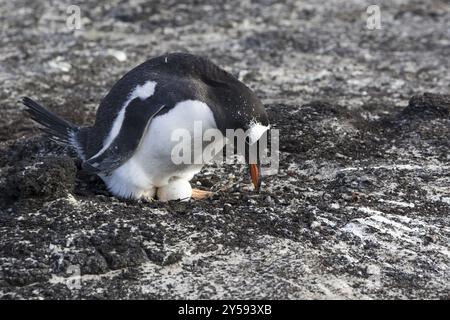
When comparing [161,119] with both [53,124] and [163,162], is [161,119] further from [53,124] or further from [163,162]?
[53,124]

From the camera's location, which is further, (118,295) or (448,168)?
(448,168)

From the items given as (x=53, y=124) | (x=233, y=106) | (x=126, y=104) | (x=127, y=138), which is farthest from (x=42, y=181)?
(x=233, y=106)

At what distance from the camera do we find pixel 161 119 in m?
4.59

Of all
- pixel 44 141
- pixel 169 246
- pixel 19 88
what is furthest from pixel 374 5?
pixel 169 246

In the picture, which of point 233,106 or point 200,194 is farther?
point 200,194

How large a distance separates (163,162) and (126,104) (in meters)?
0.42

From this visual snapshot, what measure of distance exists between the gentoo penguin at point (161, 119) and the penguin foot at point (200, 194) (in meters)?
0.04

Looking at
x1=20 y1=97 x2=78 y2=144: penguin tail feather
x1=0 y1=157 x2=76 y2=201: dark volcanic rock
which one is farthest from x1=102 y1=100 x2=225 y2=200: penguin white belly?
x1=20 y1=97 x2=78 y2=144: penguin tail feather

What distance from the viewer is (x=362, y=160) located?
564 centimetres

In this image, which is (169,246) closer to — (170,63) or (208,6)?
(170,63)

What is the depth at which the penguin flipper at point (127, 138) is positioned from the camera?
15.1 ft

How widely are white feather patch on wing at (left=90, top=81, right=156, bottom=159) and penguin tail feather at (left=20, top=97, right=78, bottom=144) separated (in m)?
0.52

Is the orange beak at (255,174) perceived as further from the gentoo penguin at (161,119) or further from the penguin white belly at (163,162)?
the penguin white belly at (163,162)
